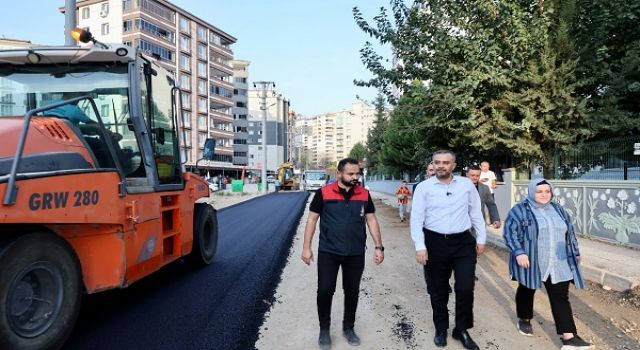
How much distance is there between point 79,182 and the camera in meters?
4.05

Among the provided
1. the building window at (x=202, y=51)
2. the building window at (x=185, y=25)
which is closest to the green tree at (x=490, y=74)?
the building window at (x=185, y=25)

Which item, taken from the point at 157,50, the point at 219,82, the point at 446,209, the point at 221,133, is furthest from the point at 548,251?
the point at 219,82

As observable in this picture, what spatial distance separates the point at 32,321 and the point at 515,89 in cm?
1194

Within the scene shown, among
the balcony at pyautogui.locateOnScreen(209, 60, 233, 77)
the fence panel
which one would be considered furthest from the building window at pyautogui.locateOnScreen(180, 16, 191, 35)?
the fence panel

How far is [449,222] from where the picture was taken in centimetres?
441

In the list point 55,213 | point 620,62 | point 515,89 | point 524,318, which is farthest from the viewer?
point 515,89

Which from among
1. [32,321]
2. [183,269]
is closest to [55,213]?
[32,321]

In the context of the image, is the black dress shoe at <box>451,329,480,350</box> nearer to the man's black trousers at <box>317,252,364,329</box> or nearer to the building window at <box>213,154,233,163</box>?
the man's black trousers at <box>317,252,364,329</box>

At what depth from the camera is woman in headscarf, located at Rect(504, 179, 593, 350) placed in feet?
14.0

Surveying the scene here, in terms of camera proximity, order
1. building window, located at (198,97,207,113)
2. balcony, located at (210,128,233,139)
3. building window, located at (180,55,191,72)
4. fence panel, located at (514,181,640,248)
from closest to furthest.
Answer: fence panel, located at (514,181,640,248) → building window, located at (180,55,191,72) → building window, located at (198,97,207,113) → balcony, located at (210,128,233,139)

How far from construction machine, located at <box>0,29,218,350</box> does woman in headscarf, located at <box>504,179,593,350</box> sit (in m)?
3.61

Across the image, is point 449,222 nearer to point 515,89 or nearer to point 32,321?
point 32,321

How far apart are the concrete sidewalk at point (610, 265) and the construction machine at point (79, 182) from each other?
5.71 meters

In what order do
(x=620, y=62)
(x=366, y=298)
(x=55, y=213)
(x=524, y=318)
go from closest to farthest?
(x=55, y=213) → (x=524, y=318) → (x=366, y=298) → (x=620, y=62)
